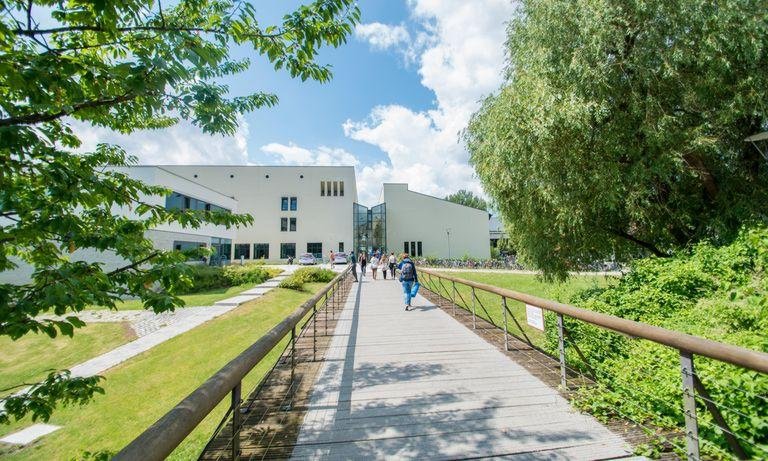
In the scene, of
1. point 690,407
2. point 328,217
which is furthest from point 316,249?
point 690,407

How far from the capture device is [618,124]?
679 cm

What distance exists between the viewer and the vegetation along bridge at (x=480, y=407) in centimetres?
219

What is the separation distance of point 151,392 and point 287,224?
1390 inches

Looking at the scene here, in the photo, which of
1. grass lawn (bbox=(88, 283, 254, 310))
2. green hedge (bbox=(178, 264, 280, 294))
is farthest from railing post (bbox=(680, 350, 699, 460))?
green hedge (bbox=(178, 264, 280, 294))

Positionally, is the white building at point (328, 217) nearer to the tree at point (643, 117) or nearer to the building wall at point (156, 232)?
the building wall at point (156, 232)

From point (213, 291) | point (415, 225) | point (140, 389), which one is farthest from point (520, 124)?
point (415, 225)

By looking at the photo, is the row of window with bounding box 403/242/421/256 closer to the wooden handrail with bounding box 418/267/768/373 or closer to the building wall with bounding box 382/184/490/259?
the building wall with bounding box 382/184/490/259

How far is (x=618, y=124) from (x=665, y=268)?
292 cm

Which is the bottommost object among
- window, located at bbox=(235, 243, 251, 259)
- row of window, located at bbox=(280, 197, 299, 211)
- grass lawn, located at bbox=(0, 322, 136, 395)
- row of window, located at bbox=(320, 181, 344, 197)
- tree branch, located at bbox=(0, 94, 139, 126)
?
grass lawn, located at bbox=(0, 322, 136, 395)

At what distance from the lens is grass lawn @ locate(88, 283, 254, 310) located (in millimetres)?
14422

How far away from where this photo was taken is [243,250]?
4003cm

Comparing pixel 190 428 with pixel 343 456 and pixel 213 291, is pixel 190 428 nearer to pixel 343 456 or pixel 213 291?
pixel 343 456

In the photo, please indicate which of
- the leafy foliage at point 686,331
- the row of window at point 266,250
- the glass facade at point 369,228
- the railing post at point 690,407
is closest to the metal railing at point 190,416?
the railing post at point 690,407

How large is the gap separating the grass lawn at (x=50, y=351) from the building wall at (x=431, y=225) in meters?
31.4
